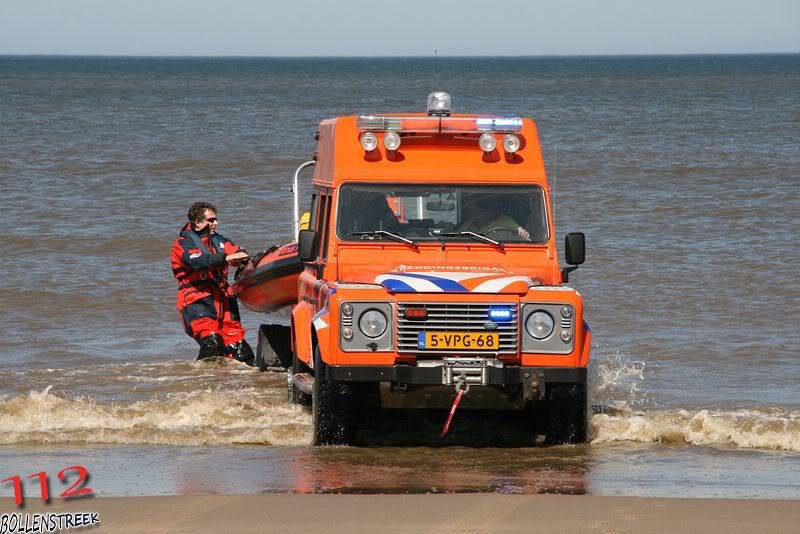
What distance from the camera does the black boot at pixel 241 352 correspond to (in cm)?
1196

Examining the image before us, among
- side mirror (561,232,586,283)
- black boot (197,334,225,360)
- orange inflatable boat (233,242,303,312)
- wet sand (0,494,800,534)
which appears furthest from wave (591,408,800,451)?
black boot (197,334,225,360)

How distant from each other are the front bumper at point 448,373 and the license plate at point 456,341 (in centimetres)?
8

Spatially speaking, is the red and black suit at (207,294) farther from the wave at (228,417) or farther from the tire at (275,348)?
the tire at (275,348)

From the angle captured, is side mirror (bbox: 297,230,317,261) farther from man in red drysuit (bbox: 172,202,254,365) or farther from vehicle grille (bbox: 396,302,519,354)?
man in red drysuit (bbox: 172,202,254,365)

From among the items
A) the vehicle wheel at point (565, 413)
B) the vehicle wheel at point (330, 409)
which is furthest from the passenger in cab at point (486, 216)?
the vehicle wheel at point (330, 409)

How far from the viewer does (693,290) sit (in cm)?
1603

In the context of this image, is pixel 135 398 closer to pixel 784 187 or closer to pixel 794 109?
pixel 784 187

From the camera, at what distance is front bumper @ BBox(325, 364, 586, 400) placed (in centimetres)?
834

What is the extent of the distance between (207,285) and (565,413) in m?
3.97

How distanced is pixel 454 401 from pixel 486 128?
199cm

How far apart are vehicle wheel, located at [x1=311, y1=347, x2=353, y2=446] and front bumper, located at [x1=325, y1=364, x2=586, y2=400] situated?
177 mm

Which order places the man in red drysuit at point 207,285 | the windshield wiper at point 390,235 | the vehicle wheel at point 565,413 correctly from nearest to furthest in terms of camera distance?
the vehicle wheel at point 565,413
the windshield wiper at point 390,235
the man in red drysuit at point 207,285

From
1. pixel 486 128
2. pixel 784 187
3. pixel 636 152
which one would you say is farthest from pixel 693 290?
pixel 636 152

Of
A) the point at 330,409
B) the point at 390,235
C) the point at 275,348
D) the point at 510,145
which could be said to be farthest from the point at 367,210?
the point at 275,348
